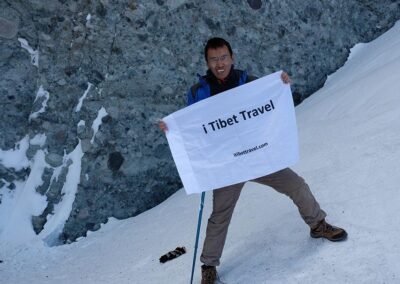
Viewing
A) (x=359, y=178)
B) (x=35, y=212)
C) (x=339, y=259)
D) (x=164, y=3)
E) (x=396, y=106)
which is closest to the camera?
(x=339, y=259)

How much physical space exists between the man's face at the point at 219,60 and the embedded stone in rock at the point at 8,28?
12.1ft

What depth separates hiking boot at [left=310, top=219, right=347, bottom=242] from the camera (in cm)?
314

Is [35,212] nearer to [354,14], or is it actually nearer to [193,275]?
[193,275]

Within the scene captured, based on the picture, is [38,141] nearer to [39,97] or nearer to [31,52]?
[39,97]

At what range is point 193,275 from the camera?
3.49 metres

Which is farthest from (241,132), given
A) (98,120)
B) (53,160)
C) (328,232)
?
(53,160)

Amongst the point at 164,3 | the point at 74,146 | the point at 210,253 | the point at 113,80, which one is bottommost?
the point at 210,253

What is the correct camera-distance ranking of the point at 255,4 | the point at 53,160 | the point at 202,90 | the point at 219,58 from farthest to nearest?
the point at 255,4
the point at 53,160
the point at 202,90
the point at 219,58

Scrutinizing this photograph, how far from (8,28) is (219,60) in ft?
12.5

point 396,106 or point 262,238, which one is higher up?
point 396,106

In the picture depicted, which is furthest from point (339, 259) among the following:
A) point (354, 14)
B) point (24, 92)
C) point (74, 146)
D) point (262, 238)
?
point (354, 14)

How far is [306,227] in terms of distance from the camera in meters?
3.52

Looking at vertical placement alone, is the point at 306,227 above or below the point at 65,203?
below

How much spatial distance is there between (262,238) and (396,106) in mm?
2339
